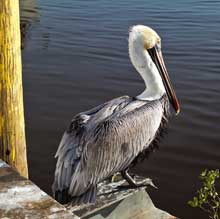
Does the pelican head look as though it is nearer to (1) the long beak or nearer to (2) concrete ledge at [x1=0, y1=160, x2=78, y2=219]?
(1) the long beak

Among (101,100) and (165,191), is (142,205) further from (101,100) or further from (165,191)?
(101,100)

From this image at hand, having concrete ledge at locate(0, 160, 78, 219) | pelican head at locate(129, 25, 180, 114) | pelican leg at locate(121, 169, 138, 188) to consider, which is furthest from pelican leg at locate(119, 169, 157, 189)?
concrete ledge at locate(0, 160, 78, 219)

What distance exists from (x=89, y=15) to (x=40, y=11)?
1565 mm

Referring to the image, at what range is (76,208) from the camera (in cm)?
419

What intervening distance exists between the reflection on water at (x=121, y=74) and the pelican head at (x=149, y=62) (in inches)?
52.8

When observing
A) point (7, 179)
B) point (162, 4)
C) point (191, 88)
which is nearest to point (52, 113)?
point (191, 88)

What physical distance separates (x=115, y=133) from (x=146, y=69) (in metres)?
0.78

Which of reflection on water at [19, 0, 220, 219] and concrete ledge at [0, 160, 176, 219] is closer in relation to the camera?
concrete ledge at [0, 160, 176, 219]

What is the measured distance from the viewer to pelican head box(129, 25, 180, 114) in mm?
4949

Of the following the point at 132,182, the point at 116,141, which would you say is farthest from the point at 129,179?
the point at 116,141

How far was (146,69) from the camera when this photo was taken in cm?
502

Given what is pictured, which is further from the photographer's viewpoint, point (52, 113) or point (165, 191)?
point (52, 113)

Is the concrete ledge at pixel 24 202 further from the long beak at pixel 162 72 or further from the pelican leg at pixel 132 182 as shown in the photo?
the long beak at pixel 162 72

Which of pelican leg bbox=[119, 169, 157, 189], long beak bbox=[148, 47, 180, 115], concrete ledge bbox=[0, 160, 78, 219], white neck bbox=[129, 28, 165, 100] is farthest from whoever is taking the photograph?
long beak bbox=[148, 47, 180, 115]
